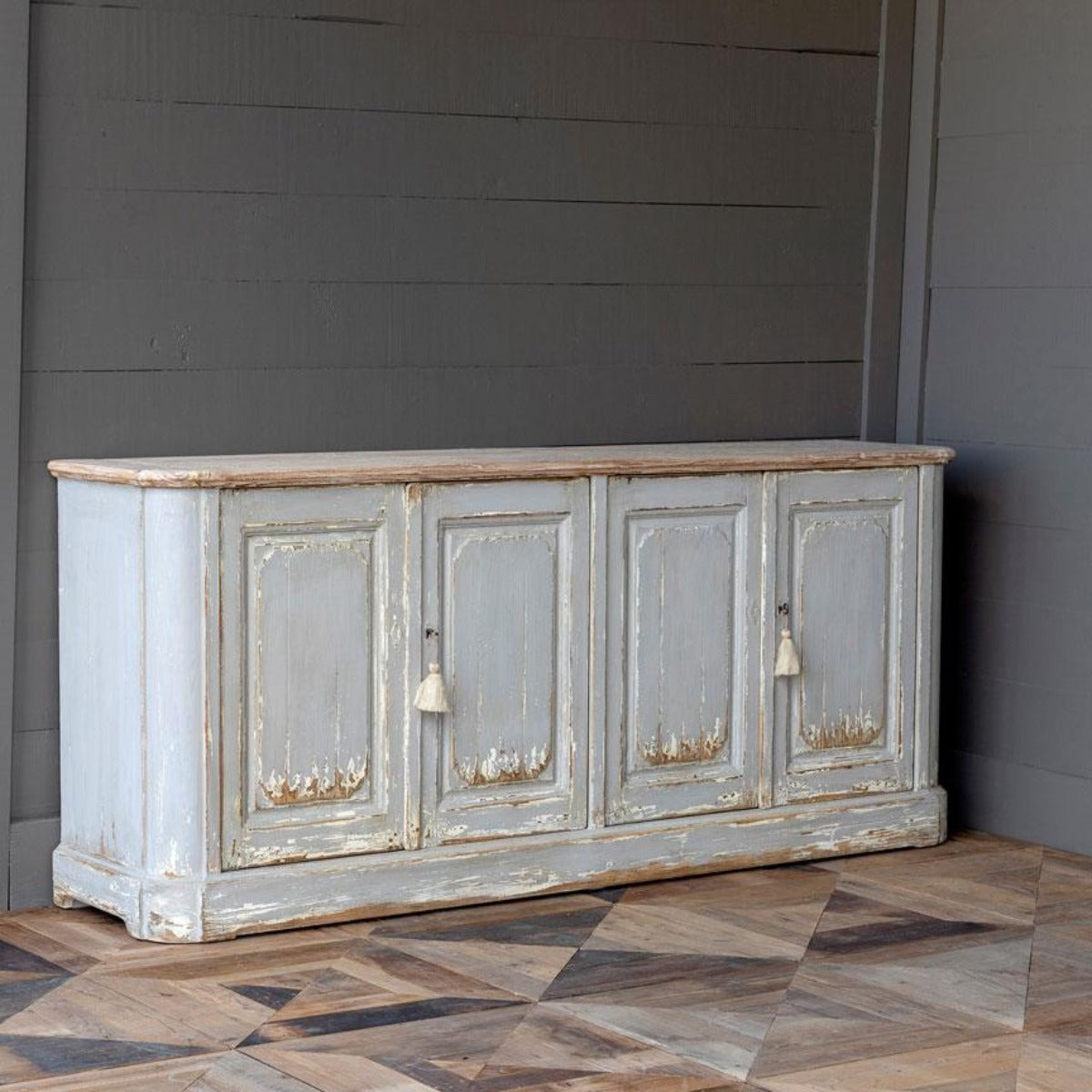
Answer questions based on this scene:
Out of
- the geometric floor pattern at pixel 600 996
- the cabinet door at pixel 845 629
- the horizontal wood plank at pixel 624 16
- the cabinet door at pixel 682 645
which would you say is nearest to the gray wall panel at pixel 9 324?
the horizontal wood plank at pixel 624 16

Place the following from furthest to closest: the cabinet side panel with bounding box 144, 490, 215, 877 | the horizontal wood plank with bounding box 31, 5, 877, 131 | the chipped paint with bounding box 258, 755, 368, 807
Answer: the horizontal wood plank with bounding box 31, 5, 877, 131
the chipped paint with bounding box 258, 755, 368, 807
the cabinet side panel with bounding box 144, 490, 215, 877

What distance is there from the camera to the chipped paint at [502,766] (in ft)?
11.7

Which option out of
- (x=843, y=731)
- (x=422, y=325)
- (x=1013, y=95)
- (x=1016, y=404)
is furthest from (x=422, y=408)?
(x=1013, y=95)

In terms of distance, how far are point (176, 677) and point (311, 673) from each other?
0.24 meters

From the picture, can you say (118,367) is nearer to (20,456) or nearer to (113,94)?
(20,456)

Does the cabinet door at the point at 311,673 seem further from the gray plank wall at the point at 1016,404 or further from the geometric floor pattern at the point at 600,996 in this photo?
the gray plank wall at the point at 1016,404

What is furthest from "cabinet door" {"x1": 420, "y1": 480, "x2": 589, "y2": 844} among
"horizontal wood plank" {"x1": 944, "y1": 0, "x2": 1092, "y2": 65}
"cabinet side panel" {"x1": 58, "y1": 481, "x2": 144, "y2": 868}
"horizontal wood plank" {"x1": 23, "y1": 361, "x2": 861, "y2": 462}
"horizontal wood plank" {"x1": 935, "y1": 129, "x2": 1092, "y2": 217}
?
"horizontal wood plank" {"x1": 944, "y1": 0, "x2": 1092, "y2": 65}

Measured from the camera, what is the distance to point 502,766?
11.9 ft

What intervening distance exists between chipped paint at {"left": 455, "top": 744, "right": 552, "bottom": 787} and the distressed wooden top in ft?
1.64

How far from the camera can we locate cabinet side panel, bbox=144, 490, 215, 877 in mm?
3273

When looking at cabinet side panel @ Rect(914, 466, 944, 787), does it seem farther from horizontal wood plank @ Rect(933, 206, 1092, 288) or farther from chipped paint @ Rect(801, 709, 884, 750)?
horizontal wood plank @ Rect(933, 206, 1092, 288)

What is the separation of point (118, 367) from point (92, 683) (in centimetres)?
57

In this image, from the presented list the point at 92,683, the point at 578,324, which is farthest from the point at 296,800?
the point at 578,324

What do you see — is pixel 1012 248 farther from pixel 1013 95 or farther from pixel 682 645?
pixel 682 645
